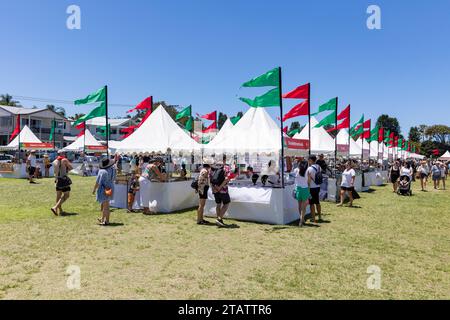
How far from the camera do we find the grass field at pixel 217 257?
479cm

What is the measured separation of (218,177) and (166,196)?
265 cm

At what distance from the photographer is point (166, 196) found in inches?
432

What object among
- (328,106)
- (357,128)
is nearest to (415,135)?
(357,128)

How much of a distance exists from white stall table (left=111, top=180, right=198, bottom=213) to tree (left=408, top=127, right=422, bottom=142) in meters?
103

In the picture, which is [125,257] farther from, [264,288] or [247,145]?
[247,145]

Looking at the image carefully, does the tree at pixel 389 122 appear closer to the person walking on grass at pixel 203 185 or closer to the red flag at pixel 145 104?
the red flag at pixel 145 104

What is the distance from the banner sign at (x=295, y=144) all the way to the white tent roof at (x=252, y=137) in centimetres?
25

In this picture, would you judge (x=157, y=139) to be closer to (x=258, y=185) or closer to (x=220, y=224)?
(x=258, y=185)

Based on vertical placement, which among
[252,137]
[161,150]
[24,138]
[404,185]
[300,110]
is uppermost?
[24,138]

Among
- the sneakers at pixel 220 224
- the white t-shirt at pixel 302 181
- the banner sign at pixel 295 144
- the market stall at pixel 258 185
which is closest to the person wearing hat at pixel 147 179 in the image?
the market stall at pixel 258 185

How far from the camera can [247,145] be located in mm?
11094

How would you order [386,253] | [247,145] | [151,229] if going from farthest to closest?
[247,145] < [151,229] < [386,253]
